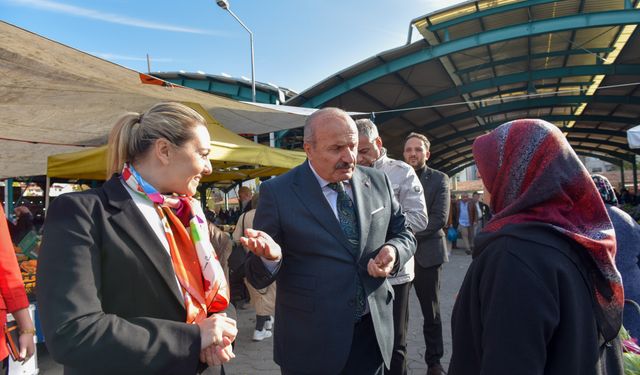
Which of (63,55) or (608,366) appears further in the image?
(63,55)

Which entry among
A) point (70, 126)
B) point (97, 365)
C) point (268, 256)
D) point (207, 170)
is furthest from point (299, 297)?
point (70, 126)

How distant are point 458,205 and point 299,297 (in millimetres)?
13139

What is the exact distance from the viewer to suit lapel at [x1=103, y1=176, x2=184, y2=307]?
139cm

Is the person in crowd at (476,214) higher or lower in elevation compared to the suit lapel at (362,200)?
lower

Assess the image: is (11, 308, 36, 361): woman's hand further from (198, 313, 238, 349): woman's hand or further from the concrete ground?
the concrete ground

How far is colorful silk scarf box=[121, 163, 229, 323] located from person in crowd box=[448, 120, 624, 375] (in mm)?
919

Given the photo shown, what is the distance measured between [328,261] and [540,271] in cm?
106

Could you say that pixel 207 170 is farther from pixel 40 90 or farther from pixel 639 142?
pixel 639 142

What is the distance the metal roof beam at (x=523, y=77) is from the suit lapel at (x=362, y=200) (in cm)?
1431

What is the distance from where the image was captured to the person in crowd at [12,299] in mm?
2250

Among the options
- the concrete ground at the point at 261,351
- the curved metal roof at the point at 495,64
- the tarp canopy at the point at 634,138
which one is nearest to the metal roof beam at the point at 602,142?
the curved metal roof at the point at 495,64

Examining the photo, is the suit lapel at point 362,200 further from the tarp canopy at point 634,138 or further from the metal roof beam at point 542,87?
→ the metal roof beam at point 542,87

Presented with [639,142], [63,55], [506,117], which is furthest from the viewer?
[506,117]

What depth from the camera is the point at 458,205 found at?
14.3m
